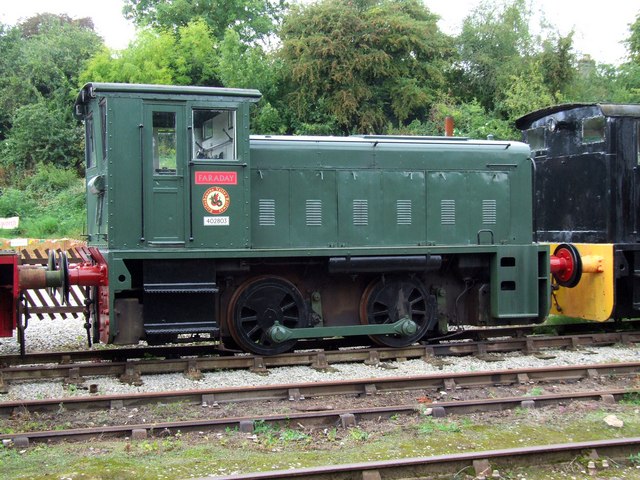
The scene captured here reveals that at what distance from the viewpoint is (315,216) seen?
909 cm

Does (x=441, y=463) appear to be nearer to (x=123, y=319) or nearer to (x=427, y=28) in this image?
(x=123, y=319)

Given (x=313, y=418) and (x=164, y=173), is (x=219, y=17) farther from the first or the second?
(x=313, y=418)

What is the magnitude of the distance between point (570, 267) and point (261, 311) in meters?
4.79

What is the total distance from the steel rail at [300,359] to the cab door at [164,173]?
1.49m

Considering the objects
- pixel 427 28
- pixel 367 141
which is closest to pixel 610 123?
pixel 367 141

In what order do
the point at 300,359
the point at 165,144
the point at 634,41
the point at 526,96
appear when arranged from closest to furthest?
1. the point at 165,144
2. the point at 300,359
3. the point at 526,96
4. the point at 634,41

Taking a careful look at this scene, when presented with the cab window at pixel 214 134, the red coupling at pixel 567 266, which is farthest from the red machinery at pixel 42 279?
the red coupling at pixel 567 266

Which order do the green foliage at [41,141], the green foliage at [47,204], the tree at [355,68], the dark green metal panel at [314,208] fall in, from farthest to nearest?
1. the green foliage at [41,141]
2. the tree at [355,68]
3. the green foliage at [47,204]
4. the dark green metal panel at [314,208]

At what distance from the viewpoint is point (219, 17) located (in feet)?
109

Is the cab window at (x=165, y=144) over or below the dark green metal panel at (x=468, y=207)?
over

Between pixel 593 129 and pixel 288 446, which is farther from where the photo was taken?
pixel 593 129

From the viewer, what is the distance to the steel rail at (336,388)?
667 centimetres

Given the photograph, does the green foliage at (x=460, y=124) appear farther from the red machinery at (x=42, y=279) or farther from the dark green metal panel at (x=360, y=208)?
the red machinery at (x=42, y=279)

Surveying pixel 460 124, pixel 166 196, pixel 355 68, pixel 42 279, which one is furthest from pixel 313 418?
pixel 460 124
